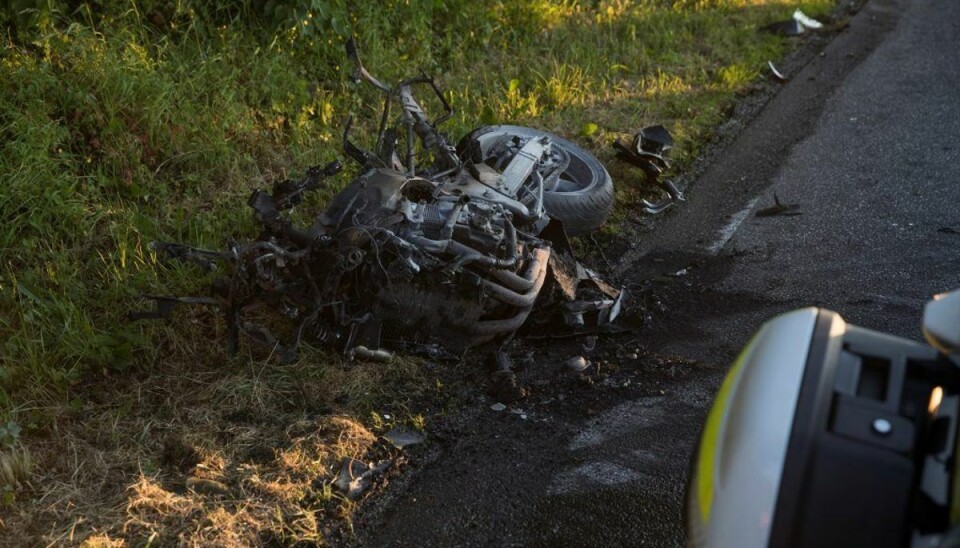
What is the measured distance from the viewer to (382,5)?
678 cm

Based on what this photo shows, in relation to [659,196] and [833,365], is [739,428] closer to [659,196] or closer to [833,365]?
[833,365]

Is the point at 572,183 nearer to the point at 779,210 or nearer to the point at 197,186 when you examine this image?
the point at 779,210

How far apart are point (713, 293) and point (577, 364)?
3.44ft

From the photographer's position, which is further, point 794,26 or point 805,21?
point 805,21

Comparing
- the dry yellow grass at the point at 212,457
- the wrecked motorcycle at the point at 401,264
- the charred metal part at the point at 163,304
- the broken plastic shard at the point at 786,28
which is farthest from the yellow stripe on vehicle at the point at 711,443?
the broken plastic shard at the point at 786,28

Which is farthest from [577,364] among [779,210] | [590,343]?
[779,210]

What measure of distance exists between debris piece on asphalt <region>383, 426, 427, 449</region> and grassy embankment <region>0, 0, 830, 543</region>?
71 millimetres

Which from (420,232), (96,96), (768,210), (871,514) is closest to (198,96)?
(96,96)

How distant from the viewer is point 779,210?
5.68 meters

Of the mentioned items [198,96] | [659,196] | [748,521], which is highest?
[748,521]

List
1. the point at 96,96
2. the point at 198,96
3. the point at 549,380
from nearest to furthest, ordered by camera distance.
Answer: the point at 549,380 < the point at 96,96 < the point at 198,96

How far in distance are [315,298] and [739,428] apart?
6.64ft

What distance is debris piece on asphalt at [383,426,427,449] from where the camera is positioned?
3701 millimetres

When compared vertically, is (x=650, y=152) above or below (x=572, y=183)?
below
